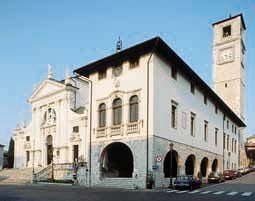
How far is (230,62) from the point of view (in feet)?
242

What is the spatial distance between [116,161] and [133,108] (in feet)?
22.6

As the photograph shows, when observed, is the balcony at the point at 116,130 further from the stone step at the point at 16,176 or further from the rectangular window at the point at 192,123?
the stone step at the point at 16,176

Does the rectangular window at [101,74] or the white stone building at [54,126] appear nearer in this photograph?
the rectangular window at [101,74]

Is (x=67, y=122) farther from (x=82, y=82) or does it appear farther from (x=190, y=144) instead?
(x=190, y=144)

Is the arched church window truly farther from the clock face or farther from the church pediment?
the clock face

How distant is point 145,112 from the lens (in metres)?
30.1

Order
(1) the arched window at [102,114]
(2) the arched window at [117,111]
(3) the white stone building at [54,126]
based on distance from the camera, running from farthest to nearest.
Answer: (3) the white stone building at [54,126] < (1) the arched window at [102,114] < (2) the arched window at [117,111]

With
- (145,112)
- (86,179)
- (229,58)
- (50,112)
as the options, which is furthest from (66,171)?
(229,58)

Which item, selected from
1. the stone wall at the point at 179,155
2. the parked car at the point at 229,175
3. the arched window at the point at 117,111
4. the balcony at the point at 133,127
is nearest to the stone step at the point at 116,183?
the stone wall at the point at 179,155

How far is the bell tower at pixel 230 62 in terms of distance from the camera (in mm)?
72000

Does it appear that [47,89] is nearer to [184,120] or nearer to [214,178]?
[184,120]

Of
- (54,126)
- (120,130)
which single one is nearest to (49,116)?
(54,126)

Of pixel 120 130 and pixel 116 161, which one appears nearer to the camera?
pixel 120 130

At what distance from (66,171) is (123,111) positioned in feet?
45.8
